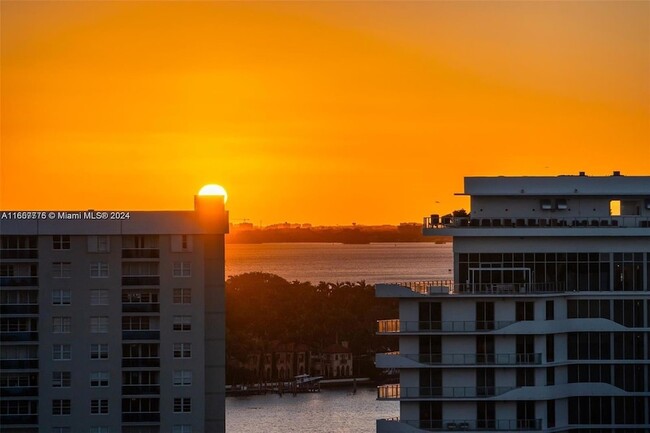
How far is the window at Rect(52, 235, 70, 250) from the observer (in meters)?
65.5

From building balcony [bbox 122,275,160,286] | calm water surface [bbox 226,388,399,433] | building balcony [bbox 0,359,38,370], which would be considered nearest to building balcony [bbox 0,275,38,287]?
building balcony [bbox 0,359,38,370]

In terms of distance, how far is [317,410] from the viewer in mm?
124375

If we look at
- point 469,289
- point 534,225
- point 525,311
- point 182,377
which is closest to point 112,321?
point 182,377

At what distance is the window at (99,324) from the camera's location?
65000 mm

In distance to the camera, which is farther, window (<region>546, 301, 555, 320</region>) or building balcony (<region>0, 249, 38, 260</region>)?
building balcony (<region>0, 249, 38, 260</region>)

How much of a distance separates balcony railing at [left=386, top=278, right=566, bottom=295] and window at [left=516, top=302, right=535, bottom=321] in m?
0.40

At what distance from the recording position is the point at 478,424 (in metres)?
56.8

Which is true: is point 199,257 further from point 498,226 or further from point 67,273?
point 498,226

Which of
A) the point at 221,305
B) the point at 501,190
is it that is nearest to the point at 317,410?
the point at 221,305

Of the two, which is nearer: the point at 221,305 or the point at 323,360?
the point at 221,305

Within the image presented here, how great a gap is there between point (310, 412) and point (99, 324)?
195ft

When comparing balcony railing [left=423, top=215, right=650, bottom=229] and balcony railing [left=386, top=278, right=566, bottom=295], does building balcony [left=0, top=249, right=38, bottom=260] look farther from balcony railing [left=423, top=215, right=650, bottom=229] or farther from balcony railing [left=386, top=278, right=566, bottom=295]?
balcony railing [left=423, top=215, right=650, bottom=229]

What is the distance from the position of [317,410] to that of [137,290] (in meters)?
60.7

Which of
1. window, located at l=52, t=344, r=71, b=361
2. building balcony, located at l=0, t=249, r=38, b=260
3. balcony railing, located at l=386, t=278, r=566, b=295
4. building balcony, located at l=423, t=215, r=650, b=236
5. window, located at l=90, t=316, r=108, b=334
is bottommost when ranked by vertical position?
window, located at l=52, t=344, r=71, b=361
